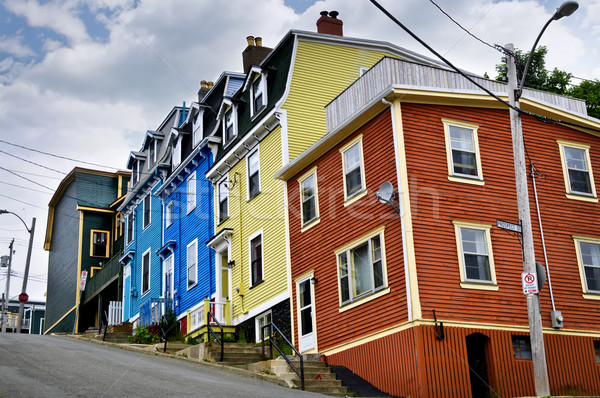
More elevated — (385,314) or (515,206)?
(515,206)

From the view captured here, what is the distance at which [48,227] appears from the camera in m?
55.2

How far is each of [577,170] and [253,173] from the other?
429 inches

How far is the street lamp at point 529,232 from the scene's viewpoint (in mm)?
14305

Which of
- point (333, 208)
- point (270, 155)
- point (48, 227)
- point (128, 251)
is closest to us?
point (333, 208)

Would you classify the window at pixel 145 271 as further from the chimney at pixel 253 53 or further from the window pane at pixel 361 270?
the window pane at pixel 361 270

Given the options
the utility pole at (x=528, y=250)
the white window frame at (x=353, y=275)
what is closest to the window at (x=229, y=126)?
the white window frame at (x=353, y=275)

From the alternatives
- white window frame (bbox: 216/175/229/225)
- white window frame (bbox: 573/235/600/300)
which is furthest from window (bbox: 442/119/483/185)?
white window frame (bbox: 216/175/229/225)

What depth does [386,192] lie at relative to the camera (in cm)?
1836

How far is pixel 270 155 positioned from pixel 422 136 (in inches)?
294

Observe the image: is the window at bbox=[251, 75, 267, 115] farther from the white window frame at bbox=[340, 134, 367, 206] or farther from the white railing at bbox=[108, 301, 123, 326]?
the white railing at bbox=[108, 301, 123, 326]

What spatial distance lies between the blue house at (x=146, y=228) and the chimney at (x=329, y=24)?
32.0 ft

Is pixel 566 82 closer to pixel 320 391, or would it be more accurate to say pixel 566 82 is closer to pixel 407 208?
pixel 407 208

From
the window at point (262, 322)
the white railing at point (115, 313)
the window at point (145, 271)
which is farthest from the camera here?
the white railing at point (115, 313)

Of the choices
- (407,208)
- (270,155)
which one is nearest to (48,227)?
(270,155)
